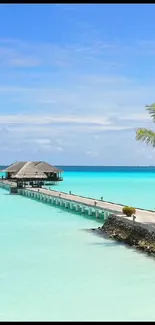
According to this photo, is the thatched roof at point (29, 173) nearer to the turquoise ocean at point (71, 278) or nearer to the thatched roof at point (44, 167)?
the thatched roof at point (44, 167)

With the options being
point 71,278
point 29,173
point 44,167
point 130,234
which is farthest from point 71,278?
point 44,167

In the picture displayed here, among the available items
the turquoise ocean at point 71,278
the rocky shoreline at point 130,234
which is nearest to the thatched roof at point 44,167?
the turquoise ocean at point 71,278

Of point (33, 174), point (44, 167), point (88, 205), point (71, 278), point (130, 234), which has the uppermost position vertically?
point (44, 167)

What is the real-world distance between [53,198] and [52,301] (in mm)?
21125

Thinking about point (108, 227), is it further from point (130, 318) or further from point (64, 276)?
point (130, 318)

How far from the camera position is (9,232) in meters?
17.9

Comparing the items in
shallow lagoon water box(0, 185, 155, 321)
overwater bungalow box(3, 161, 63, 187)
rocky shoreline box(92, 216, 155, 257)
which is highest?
overwater bungalow box(3, 161, 63, 187)

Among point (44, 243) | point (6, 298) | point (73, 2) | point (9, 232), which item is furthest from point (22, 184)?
point (73, 2)

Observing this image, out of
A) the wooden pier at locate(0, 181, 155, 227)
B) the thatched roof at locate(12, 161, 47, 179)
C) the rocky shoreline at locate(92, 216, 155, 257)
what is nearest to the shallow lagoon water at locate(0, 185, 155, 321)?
the rocky shoreline at locate(92, 216, 155, 257)

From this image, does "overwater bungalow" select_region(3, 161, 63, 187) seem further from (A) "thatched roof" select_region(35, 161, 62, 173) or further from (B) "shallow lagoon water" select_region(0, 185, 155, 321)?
(B) "shallow lagoon water" select_region(0, 185, 155, 321)

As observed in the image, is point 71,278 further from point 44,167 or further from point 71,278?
point 44,167

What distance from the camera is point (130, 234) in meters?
15.0

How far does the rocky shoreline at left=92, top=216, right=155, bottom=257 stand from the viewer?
1362 centimetres

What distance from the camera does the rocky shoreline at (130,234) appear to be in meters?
13.6
